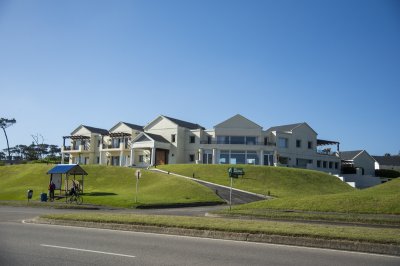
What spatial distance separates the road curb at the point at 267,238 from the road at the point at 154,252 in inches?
20.5

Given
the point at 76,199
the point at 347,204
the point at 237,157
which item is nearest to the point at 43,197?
the point at 76,199

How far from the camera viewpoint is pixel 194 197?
36.3 meters

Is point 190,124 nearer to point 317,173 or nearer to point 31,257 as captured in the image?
point 317,173

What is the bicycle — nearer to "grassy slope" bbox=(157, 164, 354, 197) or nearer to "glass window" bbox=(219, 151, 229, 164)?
"grassy slope" bbox=(157, 164, 354, 197)

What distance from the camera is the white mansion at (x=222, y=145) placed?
65438 millimetres

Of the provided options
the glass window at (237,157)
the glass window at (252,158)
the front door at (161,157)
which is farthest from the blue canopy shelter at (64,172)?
the glass window at (252,158)

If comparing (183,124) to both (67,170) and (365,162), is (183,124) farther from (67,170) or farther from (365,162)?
(365,162)

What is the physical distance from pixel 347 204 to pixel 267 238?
1130 centimetres

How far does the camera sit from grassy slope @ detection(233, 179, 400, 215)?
2089 centimetres

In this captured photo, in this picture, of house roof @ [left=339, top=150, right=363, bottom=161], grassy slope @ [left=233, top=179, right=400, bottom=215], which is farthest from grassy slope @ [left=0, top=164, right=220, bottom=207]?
house roof @ [left=339, top=150, right=363, bottom=161]

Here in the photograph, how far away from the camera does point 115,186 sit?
45.9 m

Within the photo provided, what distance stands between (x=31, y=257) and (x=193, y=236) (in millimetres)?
5790

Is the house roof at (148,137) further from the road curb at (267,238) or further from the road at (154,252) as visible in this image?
the road at (154,252)

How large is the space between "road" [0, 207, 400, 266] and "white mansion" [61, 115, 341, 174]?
5233 centimetres
